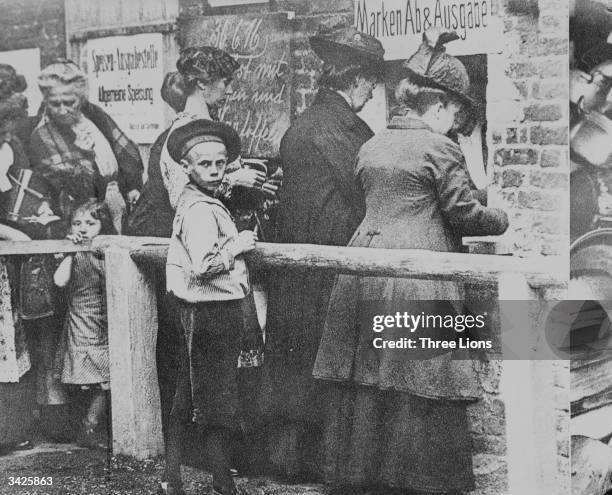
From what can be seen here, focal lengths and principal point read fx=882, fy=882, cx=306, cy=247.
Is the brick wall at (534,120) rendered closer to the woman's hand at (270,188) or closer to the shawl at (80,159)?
the woman's hand at (270,188)

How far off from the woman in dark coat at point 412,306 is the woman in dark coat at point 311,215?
0.40 ft

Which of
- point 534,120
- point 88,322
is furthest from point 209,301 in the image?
point 534,120

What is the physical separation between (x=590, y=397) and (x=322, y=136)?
6.70 ft

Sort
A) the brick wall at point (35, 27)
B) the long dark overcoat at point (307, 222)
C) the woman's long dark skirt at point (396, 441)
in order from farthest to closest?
1. the brick wall at point (35, 27)
2. the long dark overcoat at point (307, 222)
3. the woman's long dark skirt at point (396, 441)

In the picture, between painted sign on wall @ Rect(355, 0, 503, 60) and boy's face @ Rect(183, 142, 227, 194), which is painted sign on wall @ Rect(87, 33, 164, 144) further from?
painted sign on wall @ Rect(355, 0, 503, 60)

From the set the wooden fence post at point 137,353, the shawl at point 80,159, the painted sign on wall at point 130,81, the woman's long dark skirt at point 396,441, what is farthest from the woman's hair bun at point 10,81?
the woman's long dark skirt at point 396,441

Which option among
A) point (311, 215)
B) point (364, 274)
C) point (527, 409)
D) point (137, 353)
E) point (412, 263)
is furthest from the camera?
point (137, 353)

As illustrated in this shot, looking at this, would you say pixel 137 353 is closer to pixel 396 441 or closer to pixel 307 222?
pixel 307 222

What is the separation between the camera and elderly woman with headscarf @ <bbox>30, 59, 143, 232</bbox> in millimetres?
5316

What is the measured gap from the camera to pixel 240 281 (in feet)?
16.2

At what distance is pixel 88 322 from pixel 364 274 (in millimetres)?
1759

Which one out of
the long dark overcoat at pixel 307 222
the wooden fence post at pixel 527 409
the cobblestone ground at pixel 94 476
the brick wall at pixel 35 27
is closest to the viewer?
the wooden fence post at pixel 527 409

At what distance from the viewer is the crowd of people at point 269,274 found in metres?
4.69

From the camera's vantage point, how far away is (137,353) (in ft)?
17.1
